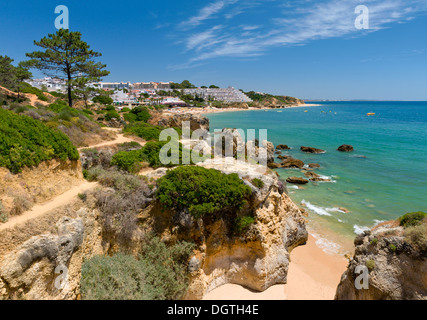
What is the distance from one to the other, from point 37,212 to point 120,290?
12.1 feet

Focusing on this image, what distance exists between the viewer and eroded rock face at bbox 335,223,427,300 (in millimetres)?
7246

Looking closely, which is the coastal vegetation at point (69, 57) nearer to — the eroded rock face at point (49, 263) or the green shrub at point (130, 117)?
the green shrub at point (130, 117)

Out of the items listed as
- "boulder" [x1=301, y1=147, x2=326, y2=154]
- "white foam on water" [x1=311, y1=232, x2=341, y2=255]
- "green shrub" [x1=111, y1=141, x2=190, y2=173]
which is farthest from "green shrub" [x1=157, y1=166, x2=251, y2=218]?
"boulder" [x1=301, y1=147, x2=326, y2=154]

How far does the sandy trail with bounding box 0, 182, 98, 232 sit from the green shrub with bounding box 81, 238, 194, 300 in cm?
226

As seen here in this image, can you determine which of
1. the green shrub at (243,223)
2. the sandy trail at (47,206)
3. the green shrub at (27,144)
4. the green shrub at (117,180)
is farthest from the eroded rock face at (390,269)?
the green shrub at (27,144)

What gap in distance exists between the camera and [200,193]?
938 cm

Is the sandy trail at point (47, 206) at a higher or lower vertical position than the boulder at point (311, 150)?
higher

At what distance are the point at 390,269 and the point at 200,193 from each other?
7.05 meters

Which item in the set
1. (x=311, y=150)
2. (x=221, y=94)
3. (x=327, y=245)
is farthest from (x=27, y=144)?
(x=221, y=94)

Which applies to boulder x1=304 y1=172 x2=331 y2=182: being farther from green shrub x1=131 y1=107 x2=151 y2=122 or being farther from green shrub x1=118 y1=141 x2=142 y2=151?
green shrub x1=131 y1=107 x2=151 y2=122

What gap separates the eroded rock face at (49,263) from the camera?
5.89 m

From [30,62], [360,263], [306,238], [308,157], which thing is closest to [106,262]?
[360,263]

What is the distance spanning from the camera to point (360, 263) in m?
8.38

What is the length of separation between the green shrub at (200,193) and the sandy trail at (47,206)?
319cm
